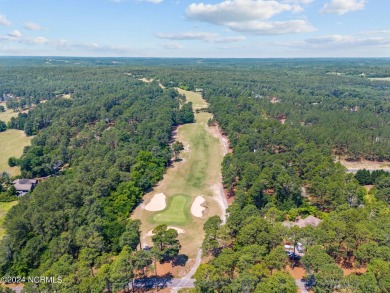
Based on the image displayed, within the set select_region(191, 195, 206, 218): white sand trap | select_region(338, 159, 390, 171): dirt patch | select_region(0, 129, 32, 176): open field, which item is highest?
select_region(338, 159, 390, 171): dirt patch

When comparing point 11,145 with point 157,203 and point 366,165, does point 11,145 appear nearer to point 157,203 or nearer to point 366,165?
point 157,203

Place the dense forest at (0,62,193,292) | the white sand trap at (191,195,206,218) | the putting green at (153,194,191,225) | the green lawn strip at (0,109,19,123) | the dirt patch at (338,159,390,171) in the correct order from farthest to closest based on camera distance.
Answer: the green lawn strip at (0,109,19,123)
the dirt patch at (338,159,390,171)
the white sand trap at (191,195,206,218)
the putting green at (153,194,191,225)
the dense forest at (0,62,193,292)

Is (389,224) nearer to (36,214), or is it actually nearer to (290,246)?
(290,246)

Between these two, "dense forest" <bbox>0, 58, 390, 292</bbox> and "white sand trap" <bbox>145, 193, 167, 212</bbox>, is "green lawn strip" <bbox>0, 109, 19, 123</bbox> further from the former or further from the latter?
"white sand trap" <bbox>145, 193, 167, 212</bbox>

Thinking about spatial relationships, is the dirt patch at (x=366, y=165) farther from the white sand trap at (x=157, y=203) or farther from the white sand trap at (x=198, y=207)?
the white sand trap at (x=157, y=203)

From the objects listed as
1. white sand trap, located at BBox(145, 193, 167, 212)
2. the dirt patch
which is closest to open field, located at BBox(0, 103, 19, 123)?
white sand trap, located at BBox(145, 193, 167, 212)

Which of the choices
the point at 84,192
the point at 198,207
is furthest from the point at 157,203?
the point at 84,192

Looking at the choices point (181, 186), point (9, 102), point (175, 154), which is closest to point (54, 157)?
point (175, 154)
